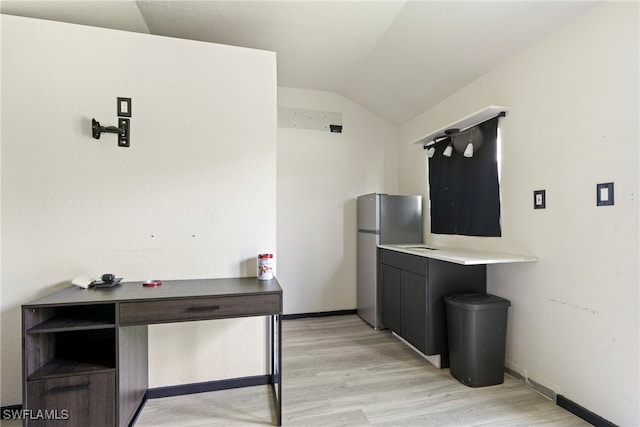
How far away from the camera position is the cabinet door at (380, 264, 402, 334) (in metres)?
2.86

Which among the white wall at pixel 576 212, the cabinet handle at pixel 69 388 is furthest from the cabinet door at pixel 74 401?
the white wall at pixel 576 212

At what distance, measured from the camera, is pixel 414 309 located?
8.48 feet

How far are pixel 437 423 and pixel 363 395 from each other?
1.63 ft

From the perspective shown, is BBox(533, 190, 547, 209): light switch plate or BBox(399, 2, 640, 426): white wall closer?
BBox(399, 2, 640, 426): white wall

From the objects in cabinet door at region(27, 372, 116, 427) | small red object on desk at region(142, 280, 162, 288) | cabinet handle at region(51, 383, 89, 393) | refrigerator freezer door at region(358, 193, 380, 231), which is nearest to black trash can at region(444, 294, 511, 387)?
refrigerator freezer door at region(358, 193, 380, 231)

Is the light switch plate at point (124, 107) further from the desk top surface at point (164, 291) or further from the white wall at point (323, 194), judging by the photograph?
the white wall at point (323, 194)

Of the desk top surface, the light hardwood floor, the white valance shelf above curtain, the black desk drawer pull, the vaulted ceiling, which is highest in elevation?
the vaulted ceiling

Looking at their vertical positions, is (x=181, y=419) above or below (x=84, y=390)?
below

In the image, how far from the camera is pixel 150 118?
6.59 feet

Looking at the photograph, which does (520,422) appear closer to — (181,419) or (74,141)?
(181,419)

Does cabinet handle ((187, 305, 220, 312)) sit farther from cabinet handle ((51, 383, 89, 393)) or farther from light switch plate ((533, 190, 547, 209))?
light switch plate ((533, 190, 547, 209))

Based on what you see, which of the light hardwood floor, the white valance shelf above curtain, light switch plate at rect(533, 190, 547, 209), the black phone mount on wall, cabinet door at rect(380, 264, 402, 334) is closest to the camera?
the light hardwood floor

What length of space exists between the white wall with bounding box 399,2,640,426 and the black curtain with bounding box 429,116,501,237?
0.09 m

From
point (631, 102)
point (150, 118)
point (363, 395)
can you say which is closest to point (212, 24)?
point (150, 118)
